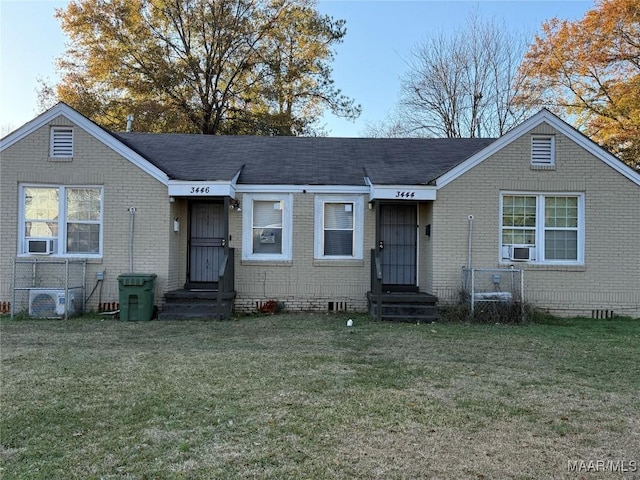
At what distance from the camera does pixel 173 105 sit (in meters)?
25.5

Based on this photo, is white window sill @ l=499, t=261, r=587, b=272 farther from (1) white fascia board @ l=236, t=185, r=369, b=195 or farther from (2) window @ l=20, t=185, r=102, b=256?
(2) window @ l=20, t=185, r=102, b=256

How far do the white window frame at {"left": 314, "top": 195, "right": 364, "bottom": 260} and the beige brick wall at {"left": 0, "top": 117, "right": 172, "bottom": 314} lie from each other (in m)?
3.37

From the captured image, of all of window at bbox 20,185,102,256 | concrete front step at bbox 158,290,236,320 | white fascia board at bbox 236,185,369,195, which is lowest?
concrete front step at bbox 158,290,236,320

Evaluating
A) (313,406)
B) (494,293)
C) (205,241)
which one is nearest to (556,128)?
(494,293)

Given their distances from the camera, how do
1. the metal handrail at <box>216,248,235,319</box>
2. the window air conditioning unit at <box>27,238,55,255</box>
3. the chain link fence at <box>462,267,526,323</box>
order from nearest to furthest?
the chain link fence at <box>462,267,526,323</box> < the metal handrail at <box>216,248,235,319</box> < the window air conditioning unit at <box>27,238,55,255</box>

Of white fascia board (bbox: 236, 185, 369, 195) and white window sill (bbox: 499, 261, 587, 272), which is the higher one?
white fascia board (bbox: 236, 185, 369, 195)

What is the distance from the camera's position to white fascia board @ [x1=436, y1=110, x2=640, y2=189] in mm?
10711

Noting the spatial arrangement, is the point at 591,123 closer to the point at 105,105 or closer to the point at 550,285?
the point at 550,285

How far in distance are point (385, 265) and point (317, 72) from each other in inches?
755

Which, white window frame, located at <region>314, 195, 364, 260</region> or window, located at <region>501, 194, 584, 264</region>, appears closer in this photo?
window, located at <region>501, 194, 584, 264</region>

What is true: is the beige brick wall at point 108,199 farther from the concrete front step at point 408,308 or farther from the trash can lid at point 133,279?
the concrete front step at point 408,308

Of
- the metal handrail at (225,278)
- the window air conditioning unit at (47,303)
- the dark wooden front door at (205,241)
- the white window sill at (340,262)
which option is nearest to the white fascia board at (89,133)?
the dark wooden front door at (205,241)

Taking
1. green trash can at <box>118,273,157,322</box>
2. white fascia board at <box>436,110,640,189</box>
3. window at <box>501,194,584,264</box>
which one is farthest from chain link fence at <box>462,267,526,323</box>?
green trash can at <box>118,273,157,322</box>

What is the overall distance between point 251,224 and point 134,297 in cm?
309
